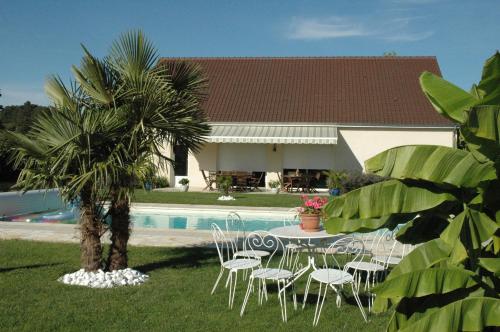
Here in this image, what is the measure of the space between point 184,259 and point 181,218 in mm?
8640

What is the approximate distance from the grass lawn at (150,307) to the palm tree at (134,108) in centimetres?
114

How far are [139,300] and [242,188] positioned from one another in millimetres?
21141

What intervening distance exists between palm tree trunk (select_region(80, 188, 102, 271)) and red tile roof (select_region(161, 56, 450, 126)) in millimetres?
22027

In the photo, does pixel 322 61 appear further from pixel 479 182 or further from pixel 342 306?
pixel 479 182

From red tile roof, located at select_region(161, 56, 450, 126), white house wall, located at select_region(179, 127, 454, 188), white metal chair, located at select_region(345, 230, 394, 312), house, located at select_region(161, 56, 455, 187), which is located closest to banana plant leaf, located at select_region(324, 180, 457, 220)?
white metal chair, located at select_region(345, 230, 394, 312)

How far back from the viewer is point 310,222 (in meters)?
8.63

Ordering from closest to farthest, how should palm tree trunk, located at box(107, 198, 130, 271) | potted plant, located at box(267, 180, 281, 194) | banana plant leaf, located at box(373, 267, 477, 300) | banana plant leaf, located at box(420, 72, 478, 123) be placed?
banana plant leaf, located at box(373, 267, 477, 300), banana plant leaf, located at box(420, 72, 478, 123), palm tree trunk, located at box(107, 198, 130, 271), potted plant, located at box(267, 180, 281, 194)

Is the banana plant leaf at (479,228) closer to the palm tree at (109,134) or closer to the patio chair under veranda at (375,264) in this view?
the patio chair under veranda at (375,264)

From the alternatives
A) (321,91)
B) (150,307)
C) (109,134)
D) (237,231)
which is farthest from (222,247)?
(321,91)

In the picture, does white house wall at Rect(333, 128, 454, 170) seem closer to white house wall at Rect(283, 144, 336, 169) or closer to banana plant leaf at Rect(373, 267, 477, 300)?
white house wall at Rect(283, 144, 336, 169)

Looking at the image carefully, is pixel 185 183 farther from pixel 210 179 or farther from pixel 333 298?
pixel 333 298

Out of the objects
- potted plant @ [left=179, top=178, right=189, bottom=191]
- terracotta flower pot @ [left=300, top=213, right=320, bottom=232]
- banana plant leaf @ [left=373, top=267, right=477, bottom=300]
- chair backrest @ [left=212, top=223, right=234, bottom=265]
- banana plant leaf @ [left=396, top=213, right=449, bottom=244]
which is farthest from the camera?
potted plant @ [left=179, top=178, right=189, bottom=191]

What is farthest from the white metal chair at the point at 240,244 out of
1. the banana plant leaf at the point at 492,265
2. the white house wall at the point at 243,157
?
the white house wall at the point at 243,157

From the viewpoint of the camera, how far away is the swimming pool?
1856 cm
